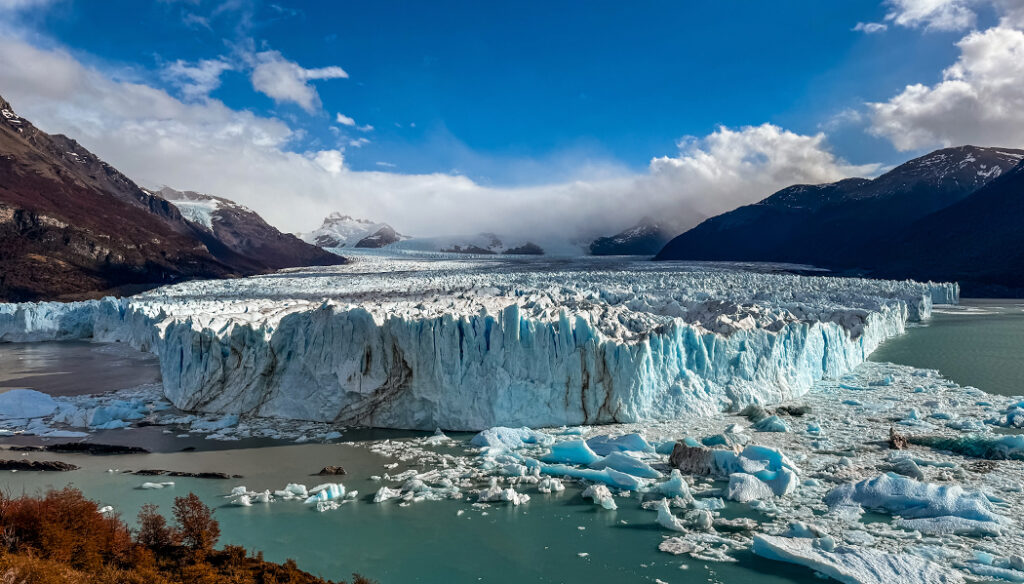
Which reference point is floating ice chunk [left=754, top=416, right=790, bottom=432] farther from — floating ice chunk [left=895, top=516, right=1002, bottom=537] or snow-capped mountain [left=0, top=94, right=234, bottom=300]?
snow-capped mountain [left=0, top=94, right=234, bottom=300]

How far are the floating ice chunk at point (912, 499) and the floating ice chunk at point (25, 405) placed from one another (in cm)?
1523

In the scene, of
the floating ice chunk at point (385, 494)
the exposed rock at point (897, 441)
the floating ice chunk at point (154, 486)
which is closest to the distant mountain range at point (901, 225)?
the exposed rock at point (897, 441)

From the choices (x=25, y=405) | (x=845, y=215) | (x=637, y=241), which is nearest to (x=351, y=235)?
(x=637, y=241)

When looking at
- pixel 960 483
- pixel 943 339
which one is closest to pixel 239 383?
pixel 960 483

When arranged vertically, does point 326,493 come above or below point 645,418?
below

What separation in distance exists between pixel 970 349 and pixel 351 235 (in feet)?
355

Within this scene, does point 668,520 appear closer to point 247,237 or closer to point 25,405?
point 25,405

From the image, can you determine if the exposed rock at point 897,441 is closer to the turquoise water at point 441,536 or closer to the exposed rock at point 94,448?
the turquoise water at point 441,536

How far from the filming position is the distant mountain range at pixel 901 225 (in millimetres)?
46625

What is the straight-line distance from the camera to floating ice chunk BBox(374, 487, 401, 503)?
7.84m

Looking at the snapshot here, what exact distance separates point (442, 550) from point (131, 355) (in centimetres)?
1899

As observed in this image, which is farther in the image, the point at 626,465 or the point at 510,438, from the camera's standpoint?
the point at 510,438

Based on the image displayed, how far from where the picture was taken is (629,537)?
678cm

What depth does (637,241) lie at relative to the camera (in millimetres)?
92062
